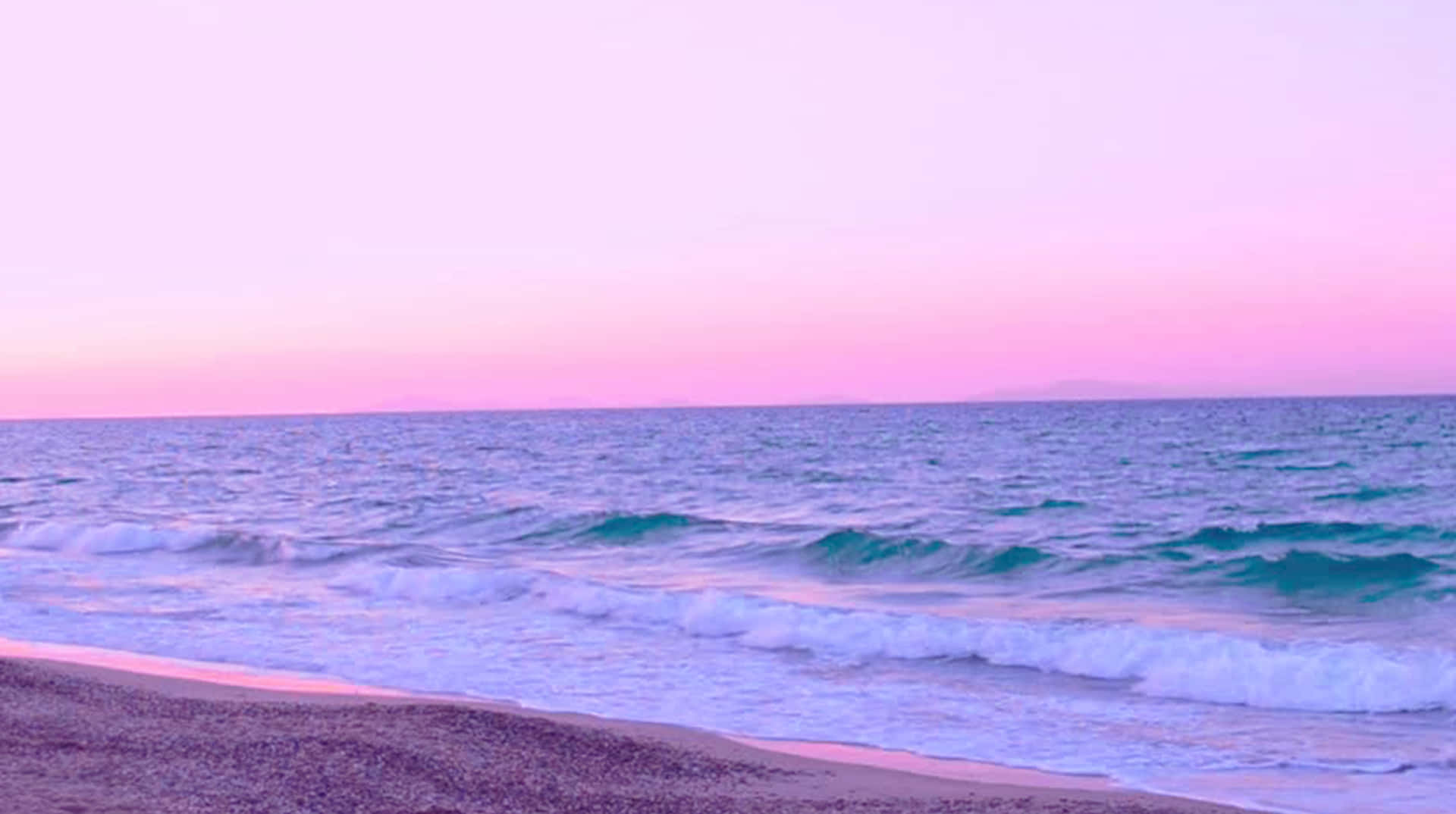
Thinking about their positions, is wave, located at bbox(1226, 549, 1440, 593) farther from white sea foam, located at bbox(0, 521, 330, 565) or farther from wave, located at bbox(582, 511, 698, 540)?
white sea foam, located at bbox(0, 521, 330, 565)

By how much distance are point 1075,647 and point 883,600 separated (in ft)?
19.3

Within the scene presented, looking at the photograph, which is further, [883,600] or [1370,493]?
[1370,493]

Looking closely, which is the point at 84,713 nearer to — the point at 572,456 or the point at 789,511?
the point at 789,511

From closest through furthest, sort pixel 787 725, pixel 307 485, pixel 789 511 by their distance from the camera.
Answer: pixel 787 725
pixel 789 511
pixel 307 485

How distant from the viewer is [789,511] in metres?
36.2

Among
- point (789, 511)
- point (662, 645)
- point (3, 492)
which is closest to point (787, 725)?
point (662, 645)

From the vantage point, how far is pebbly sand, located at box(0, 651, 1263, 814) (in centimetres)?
866

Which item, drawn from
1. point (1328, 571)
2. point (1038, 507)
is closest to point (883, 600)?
point (1328, 571)

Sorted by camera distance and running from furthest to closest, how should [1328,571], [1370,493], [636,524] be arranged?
[1370,493] < [636,524] < [1328,571]

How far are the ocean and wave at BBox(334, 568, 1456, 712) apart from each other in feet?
0.17

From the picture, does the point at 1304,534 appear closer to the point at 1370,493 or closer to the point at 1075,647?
the point at 1370,493

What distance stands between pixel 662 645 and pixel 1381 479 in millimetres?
29487

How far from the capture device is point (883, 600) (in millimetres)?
21891

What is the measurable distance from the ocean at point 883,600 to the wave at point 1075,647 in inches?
2.0
